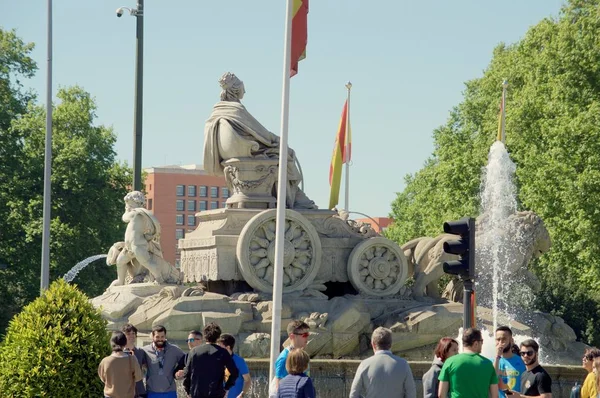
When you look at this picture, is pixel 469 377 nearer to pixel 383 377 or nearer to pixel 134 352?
pixel 383 377

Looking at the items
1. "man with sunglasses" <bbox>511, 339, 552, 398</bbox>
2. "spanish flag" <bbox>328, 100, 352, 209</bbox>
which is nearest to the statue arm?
"spanish flag" <bbox>328, 100, 352, 209</bbox>

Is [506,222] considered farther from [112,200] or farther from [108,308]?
[112,200]

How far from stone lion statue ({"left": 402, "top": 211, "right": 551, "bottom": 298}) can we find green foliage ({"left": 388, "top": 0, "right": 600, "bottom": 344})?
30.2 feet

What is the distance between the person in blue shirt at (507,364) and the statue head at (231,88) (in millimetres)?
12920

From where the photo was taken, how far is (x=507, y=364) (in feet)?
48.5

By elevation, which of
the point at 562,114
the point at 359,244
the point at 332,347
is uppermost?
the point at 562,114

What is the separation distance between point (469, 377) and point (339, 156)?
24.4 m

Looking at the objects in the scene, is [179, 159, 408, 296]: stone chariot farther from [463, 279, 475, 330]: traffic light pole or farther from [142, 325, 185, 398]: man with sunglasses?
[142, 325, 185, 398]: man with sunglasses

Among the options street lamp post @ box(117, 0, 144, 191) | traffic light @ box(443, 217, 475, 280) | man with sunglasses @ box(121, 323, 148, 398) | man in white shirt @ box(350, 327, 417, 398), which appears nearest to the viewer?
man in white shirt @ box(350, 327, 417, 398)

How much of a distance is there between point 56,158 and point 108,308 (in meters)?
28.4

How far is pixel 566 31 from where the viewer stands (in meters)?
47.6

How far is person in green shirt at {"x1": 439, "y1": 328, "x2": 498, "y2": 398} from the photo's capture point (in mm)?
13406

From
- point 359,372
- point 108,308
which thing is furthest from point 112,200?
point 359,372

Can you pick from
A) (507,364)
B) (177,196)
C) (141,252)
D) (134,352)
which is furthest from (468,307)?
(177,196)
